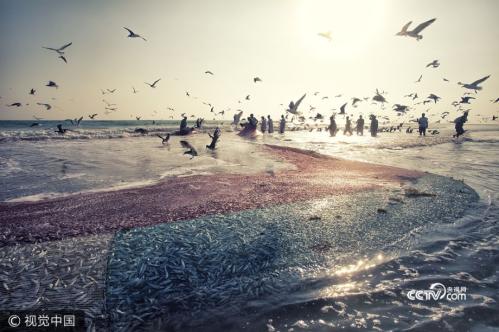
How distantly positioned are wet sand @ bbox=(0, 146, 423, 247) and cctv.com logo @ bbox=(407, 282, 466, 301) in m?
4.38

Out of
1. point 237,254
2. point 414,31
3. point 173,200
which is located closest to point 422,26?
point 414,31

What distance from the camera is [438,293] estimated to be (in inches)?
168

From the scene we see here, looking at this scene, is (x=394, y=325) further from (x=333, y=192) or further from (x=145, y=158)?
(x=145, y=158)

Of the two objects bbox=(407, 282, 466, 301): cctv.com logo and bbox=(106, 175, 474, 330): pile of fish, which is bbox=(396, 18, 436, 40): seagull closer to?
bbox=(106, 175, 474, 330): pile of fish

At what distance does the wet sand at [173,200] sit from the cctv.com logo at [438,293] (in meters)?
4.38

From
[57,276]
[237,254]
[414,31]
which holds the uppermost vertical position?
[414,31]

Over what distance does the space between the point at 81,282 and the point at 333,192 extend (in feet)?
22.4

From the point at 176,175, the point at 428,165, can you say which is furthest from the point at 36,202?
the point at 428,165

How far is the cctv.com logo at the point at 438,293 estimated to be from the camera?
4141mm

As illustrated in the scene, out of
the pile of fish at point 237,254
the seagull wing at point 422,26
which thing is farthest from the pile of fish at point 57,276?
the seagull wing at point 422,26

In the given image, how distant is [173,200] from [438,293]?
6482 mm

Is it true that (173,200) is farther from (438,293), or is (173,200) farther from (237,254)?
(438,293)

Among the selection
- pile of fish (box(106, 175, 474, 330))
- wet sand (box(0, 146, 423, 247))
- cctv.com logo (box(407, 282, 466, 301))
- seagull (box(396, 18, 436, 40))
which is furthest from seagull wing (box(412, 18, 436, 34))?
cctv.com logo (box(407, 282, 466, 301))

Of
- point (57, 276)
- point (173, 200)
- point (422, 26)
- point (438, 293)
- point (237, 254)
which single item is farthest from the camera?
point (422, 26)
